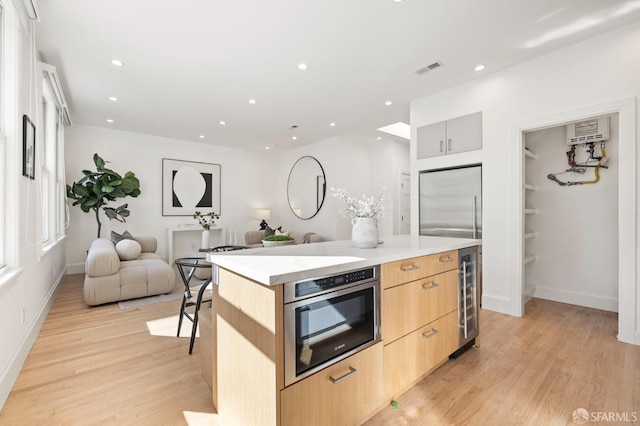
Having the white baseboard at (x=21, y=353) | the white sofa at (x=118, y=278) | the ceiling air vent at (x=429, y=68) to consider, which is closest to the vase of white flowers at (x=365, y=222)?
the ceiling air vent at (x=429, y=68)

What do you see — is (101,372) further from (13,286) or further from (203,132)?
(203,132)

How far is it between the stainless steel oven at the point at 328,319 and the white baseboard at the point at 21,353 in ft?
6.34

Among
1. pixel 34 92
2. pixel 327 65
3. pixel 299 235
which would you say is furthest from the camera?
pixel 299 235

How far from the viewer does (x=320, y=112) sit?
4691mm

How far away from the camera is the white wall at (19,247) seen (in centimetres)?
196

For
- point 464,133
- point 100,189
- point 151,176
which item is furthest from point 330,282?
point 151,176

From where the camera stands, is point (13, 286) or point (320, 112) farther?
point (320, 112)

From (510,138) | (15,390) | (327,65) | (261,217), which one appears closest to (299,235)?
(261,217)

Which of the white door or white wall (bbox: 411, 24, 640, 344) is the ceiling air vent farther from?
the white door

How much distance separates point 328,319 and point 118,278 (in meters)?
3.40

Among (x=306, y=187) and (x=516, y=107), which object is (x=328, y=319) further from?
(x=306, y=187)

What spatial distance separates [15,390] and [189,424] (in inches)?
50.5

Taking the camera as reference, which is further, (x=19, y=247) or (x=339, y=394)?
(x=19, y=247)

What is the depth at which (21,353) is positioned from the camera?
2.24 meters
